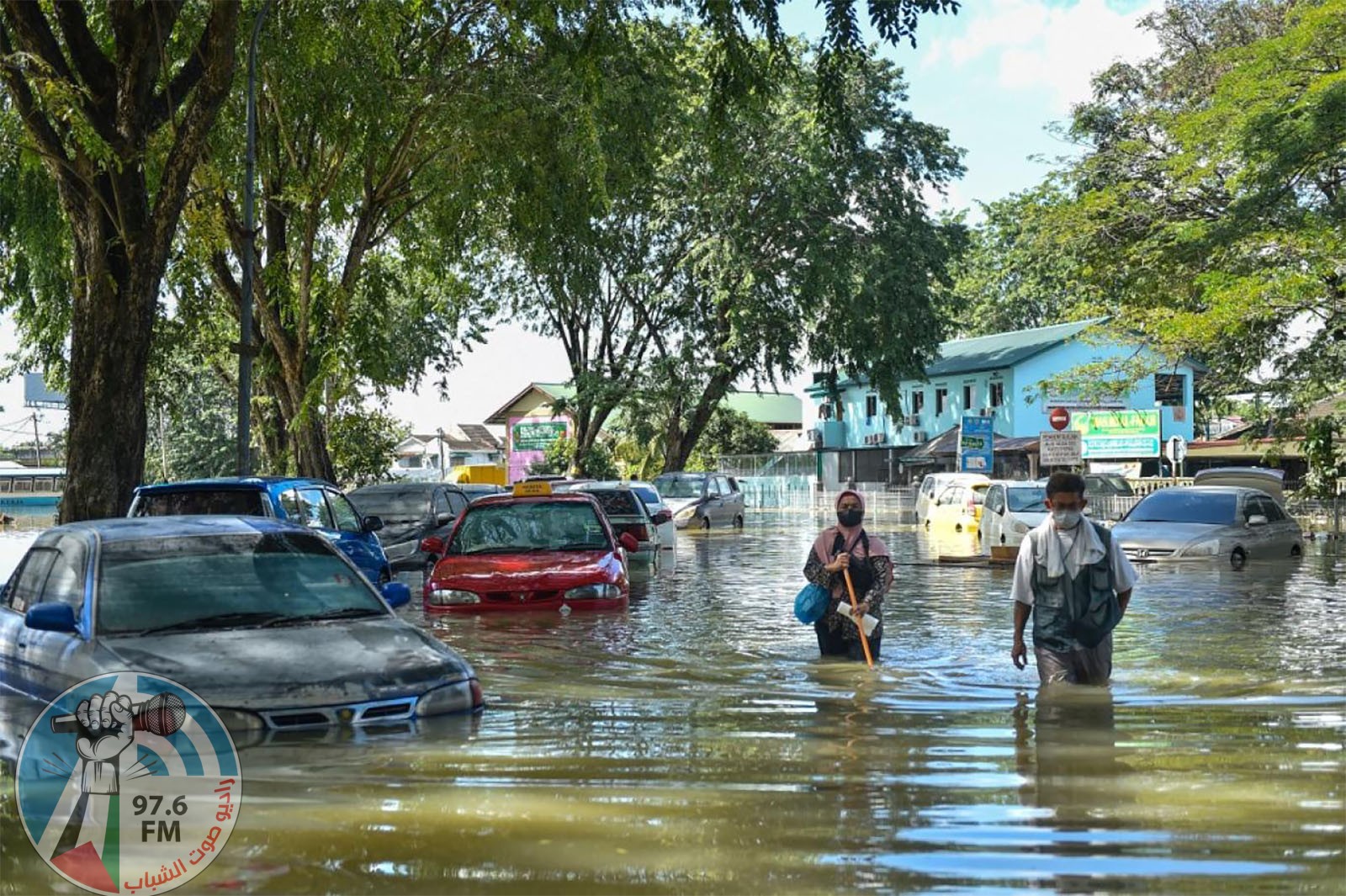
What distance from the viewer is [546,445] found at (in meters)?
66.8

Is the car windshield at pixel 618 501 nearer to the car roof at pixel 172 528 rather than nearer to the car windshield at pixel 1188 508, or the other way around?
the car windshield at pixel 1188 508

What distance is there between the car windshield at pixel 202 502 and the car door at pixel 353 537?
980 mm

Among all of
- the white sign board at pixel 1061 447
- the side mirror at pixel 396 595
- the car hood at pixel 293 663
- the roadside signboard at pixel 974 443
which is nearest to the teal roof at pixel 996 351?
the roadside signboard at pixel 974 443

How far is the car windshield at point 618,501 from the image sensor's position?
24858 mm

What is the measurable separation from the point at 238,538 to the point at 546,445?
58168 millimetres

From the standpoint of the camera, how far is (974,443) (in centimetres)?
4378

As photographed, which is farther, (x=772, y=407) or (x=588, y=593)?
(x=772, y=407)

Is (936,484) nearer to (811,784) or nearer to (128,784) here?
(811,784)

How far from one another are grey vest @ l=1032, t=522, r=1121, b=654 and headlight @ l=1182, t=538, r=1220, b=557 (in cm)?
1564

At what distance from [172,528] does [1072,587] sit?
17.0ft

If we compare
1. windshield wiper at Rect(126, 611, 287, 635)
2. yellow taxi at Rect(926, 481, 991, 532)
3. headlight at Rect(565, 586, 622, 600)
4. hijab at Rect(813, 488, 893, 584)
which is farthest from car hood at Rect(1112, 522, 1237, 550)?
windshield wiper at Rect(126, 611, 287, 635)

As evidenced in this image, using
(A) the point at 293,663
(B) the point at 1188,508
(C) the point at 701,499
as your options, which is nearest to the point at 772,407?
(C) the point at 701,499

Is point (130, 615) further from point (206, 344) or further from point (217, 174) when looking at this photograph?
point (206, 344)

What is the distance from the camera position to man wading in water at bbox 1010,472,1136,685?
8820mm
